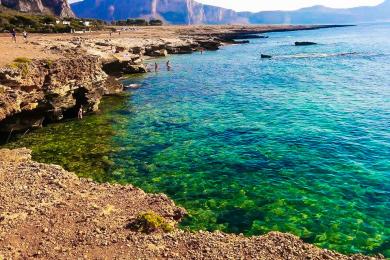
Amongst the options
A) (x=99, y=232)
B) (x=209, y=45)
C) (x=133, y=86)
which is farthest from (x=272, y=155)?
(x=209, y=45)

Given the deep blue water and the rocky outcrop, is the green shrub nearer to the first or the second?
the deep blue water

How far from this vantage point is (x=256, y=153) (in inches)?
1201

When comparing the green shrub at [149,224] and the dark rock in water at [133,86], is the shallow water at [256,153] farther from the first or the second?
the dark rock in water at [133,86]

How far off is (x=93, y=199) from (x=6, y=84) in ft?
54.3

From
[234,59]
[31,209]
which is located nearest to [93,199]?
[31,209]

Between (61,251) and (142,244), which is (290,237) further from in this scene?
(61,251)

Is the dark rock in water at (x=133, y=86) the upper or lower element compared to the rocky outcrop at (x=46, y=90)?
lower

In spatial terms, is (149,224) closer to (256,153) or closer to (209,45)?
(256,153)

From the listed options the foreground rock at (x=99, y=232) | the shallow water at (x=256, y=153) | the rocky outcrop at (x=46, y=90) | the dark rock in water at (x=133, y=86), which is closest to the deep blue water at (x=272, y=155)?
the shallow water at (x=256, y=153)

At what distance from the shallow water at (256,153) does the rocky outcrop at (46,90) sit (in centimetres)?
201

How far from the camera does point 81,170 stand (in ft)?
91.3

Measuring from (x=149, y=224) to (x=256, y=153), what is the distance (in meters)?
14.2

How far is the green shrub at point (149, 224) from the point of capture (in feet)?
61.4

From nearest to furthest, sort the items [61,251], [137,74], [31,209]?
[61,251] < [31,209] < [137,74]
